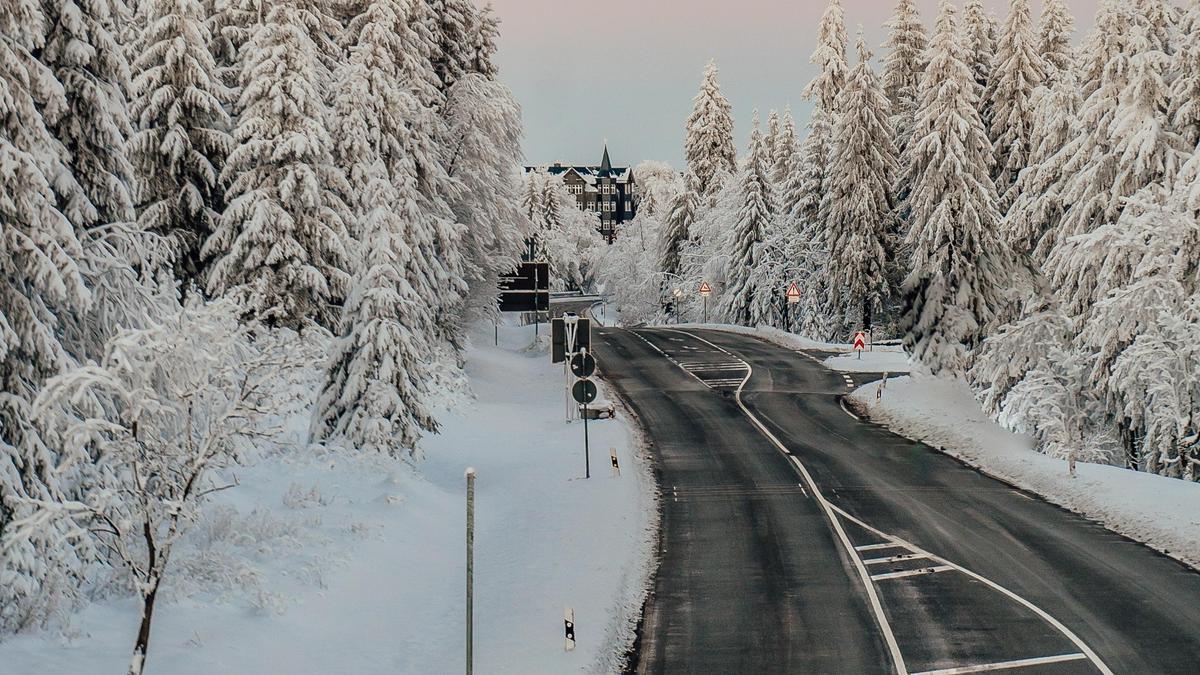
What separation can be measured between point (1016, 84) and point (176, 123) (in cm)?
3416

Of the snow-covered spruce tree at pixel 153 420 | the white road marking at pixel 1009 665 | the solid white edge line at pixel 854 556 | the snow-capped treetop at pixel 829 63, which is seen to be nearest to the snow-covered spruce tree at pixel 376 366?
the solid white edge line at pixel 854 556

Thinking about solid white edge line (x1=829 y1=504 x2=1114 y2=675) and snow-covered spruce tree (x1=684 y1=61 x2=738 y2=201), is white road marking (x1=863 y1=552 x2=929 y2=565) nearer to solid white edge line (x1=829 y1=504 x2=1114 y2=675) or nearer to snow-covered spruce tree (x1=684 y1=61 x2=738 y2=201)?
solid white edge line (x1=829 y1=504 x2=1114 y2=675)

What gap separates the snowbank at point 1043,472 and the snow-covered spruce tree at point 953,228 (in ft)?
5.93

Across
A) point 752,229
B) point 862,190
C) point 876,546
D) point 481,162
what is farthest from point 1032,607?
point 752,229

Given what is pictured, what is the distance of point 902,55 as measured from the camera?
2176 inches

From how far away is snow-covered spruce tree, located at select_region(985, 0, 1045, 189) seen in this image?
141 feet

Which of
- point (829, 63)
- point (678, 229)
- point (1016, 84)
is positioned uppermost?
point (829, 63)

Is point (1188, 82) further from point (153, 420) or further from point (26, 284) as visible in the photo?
point (26, 284)

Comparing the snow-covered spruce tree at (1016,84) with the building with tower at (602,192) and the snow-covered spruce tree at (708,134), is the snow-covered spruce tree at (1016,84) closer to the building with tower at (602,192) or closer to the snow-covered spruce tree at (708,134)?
the snow-covered spruce tree at (708,134)

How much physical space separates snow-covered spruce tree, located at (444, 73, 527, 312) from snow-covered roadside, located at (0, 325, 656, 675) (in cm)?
1723

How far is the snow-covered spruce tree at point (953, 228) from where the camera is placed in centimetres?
3547

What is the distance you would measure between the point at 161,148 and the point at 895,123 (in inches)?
1500

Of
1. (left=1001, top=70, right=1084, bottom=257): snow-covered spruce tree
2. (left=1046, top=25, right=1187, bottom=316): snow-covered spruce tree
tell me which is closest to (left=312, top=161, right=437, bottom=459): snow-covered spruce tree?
(left=1046, top=25, right=1187, bottom=316): snow-covered spruce tree

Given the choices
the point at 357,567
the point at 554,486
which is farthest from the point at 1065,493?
the point at 357,567
